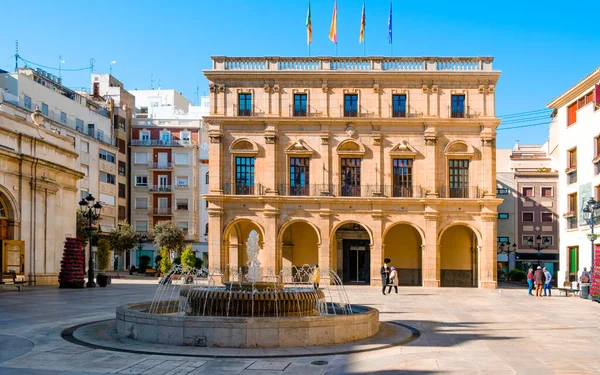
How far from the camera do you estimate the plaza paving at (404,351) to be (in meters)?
10.3

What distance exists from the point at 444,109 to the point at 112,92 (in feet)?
134

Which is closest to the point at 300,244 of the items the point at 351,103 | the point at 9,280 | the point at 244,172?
the point at 244,172

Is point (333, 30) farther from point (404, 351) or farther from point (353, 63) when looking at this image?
point (404, 351)

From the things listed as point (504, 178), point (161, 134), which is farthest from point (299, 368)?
point (161, 134)

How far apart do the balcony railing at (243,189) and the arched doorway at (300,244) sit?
12.4ft

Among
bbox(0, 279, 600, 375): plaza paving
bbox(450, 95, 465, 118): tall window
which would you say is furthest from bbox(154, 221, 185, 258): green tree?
bbox(0, 279, 600, 375): plaza paving

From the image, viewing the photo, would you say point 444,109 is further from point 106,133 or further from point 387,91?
point 106,133

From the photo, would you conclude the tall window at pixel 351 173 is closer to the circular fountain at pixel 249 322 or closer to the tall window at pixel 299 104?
the tall window at pixel 299 104

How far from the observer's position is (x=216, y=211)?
3806cm

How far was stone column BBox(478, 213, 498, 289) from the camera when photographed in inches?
1469

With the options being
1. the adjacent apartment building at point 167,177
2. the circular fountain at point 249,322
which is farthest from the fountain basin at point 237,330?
the adjacent apartment building at point 167,177

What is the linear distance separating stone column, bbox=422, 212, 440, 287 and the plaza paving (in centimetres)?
1707

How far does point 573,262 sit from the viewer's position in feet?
112

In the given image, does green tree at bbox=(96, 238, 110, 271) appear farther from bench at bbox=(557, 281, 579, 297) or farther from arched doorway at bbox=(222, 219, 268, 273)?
bench at bbox=(557, 281, 579, 297)
